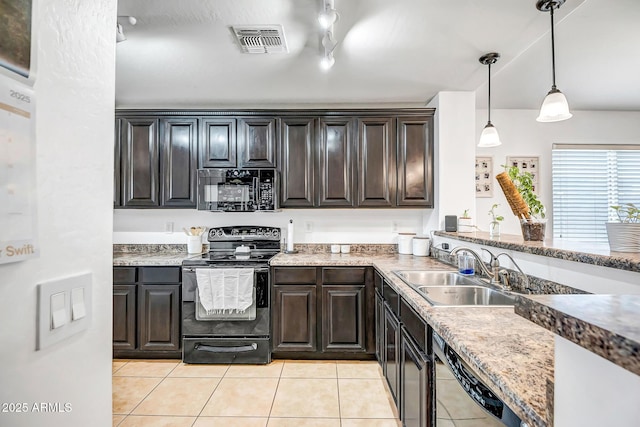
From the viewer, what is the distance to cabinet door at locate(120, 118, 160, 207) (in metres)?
3.06

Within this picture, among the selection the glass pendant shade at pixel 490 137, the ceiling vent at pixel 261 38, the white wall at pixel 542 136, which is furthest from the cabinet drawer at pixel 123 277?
the white wall at pixel 542 136

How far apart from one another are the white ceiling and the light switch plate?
1.78m

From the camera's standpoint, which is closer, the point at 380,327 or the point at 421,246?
the point at 380,327

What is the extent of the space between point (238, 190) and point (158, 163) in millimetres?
902

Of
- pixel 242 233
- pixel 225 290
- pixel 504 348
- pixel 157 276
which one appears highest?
pixel 242 233

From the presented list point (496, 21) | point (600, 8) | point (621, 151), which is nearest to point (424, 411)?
point (496, 21)

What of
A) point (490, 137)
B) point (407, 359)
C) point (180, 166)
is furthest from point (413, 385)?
point (180, 166)

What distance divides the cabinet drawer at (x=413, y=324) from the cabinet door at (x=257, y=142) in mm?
1972

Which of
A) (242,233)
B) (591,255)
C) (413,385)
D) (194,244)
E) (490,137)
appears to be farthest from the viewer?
(242,233)

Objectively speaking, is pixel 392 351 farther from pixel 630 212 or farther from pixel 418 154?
pixel 418 154

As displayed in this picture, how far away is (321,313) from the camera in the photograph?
271 centimetres

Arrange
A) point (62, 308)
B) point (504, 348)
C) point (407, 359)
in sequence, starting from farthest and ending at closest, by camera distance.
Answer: point (407, 359) → point (504, 348) → point (62, 308)

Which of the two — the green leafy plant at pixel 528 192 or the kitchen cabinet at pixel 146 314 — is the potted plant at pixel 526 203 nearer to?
the green leafy plant at pixel 528 192

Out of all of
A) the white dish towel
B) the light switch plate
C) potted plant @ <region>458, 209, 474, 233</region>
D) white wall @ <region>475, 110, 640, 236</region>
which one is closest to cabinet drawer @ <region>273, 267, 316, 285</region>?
the white dish towel
